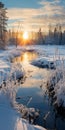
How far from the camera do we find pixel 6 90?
9070mm

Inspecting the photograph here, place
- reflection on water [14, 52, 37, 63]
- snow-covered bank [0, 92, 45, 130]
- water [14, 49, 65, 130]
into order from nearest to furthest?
snow-covered bank [0, 92, 45, 130]
water [14, 49, 65, 130]
reflection on water [14, 52, 37, 63]

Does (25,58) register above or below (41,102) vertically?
below

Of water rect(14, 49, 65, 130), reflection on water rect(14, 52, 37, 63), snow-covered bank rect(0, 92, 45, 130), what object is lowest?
reflection on water rect(14, 52, 37, 63)

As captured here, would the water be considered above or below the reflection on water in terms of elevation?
above

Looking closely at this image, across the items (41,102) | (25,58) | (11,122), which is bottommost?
(25,58)

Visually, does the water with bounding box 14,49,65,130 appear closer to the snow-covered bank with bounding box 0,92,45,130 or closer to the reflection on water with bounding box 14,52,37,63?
the snow-covered bank with bounding box 0,92,45,130

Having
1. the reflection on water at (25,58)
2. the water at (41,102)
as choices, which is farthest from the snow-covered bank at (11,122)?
the reflection on water at (25,58)

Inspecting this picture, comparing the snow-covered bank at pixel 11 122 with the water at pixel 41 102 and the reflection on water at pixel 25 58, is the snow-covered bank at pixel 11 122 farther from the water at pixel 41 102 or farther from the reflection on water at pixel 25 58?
the reflection on water at pixel 25 58

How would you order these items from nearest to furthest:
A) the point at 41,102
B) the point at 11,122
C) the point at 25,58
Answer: the point at 11,122 → the point at 41,102 → the point at 25,58

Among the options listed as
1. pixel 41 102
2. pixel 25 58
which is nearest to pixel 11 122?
pixel 41 102

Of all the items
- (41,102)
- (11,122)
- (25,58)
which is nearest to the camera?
(11,122)

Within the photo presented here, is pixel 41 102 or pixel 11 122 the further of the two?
pixel 41 102

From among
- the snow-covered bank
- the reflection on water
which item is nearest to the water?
the snow-covered bank

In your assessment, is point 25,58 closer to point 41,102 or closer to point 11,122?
point 41,102
